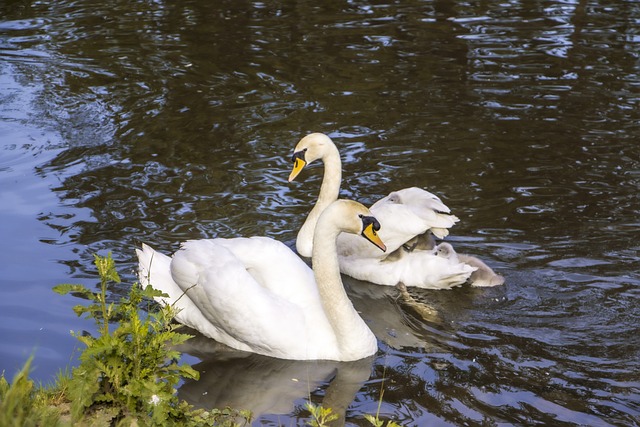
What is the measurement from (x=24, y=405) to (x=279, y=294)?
8.03 ft

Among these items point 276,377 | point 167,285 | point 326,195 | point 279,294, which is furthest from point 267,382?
point 326,195

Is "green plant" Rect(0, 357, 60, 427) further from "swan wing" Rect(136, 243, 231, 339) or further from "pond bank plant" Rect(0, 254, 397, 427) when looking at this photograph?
"swan wing" Rect(136, 243, 231, 339)

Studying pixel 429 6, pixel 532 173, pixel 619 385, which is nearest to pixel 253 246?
pixel 619 385

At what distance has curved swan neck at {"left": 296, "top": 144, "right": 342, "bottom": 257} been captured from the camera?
27.2 ft

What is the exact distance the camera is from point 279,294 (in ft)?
22.0

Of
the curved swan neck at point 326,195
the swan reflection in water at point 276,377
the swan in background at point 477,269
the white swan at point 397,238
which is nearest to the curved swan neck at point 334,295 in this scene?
the swan reflection in water at point 276,377

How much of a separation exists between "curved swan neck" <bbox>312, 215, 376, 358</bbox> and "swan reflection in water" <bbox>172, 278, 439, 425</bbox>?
154 millimetres

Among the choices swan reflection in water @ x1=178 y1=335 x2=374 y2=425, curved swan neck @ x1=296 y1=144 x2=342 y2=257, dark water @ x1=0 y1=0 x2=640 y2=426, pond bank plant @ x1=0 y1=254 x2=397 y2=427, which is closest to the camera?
pond bank plant @ x1=0 y1=254 x2=397 y2=427

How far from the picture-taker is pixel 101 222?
8.77 m

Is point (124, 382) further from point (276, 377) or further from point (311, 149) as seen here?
point (311, 149)

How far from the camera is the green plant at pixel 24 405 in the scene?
3729 mm

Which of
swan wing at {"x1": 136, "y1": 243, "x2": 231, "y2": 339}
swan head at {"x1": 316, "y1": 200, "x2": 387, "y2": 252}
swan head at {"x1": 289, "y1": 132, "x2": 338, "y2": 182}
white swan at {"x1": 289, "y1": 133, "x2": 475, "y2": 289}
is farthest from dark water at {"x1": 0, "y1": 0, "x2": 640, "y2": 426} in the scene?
swan head at {"x1": 316, "y1": 200, "x2": 387, "y2": 252}

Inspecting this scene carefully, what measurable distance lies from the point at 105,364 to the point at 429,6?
40.6ft

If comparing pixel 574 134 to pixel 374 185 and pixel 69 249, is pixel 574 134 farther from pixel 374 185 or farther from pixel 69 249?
pixel 69 249
